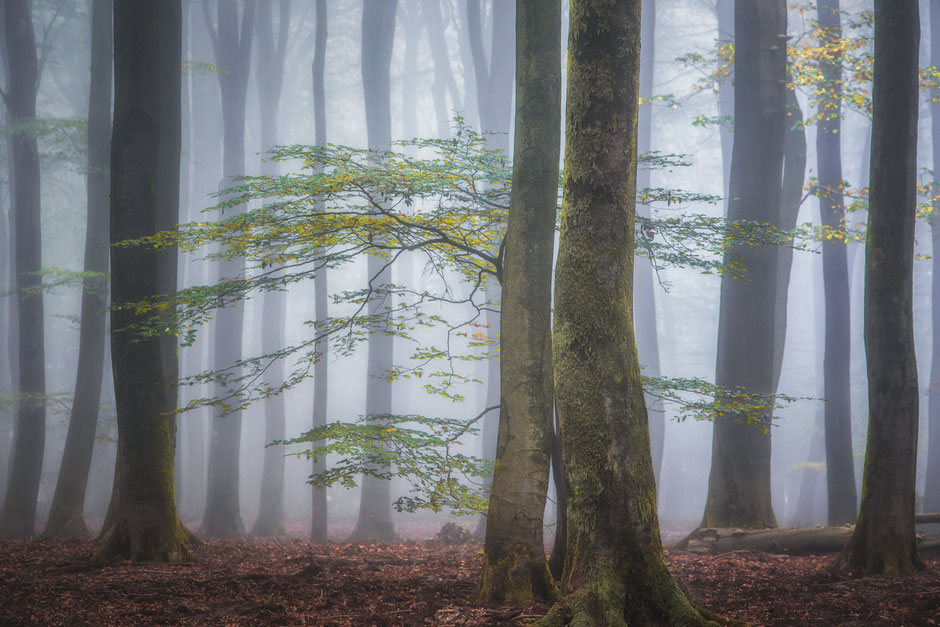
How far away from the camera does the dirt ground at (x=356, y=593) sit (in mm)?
5234

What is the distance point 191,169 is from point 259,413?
12818 mm

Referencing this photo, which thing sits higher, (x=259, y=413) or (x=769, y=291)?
(x=769, y=291)

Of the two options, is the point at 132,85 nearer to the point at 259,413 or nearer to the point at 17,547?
the point at 17,547

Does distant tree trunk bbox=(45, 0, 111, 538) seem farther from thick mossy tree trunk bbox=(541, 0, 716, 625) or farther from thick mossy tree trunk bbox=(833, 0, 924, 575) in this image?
thick mossy tree trunk bbox=(833, 0, 924, 575)

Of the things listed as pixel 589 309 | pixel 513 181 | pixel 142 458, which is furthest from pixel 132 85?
pixel 589 309

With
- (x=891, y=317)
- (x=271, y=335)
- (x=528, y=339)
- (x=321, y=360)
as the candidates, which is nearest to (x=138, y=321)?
(x=528, y=339)

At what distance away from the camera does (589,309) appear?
4.28 metres

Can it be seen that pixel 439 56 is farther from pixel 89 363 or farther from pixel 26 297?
pixel 89 363

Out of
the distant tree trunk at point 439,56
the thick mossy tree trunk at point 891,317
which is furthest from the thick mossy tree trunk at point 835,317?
the distant tree trunk at point 439,56

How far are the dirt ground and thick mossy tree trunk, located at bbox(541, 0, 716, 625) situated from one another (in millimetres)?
665

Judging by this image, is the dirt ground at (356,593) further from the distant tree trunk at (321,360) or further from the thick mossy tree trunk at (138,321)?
the distant tree trunk at (321,360)

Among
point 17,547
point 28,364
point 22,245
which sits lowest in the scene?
point 17,547

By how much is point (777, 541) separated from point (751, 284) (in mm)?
3787

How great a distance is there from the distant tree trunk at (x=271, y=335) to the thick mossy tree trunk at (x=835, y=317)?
11302 millimetres
